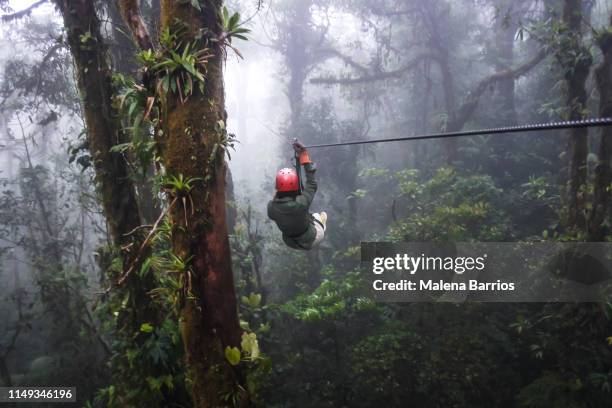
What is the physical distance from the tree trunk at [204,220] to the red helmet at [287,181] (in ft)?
3.00

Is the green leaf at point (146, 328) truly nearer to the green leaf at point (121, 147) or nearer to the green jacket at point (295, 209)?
the green jacket at point (295, 209)

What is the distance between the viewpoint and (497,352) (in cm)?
623

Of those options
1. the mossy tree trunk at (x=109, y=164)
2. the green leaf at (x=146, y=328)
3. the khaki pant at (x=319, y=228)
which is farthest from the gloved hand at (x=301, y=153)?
the green leaf at (x=146, y=328)

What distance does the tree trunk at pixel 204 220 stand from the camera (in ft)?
8.91

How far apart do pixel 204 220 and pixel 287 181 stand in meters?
1.17

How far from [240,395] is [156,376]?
1.66 meters

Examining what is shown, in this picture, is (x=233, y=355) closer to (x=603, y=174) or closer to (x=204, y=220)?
(x=204, y=220)

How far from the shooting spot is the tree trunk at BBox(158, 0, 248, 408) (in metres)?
2.72

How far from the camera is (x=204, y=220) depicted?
2738mm

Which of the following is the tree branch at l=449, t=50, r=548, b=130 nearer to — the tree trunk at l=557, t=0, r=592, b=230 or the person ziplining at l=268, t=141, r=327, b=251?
the tree trunk at l=557, t=0, r=592, b=230

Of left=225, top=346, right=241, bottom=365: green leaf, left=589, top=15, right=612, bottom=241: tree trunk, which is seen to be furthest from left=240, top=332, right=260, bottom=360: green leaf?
left=589, top=15, right=612, bottom=241: tree trunk

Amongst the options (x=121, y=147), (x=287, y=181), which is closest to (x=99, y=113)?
(x=121, y=147)

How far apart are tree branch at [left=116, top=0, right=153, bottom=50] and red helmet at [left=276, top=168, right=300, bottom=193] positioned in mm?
1542

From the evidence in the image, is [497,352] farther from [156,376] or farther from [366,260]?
[156,376]
